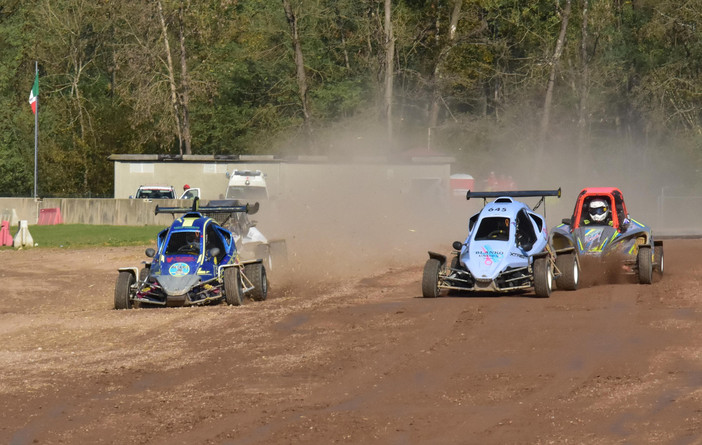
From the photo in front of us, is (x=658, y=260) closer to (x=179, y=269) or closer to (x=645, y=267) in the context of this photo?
(x=645, y=267)

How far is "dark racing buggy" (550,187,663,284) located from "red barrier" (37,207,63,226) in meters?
25.2

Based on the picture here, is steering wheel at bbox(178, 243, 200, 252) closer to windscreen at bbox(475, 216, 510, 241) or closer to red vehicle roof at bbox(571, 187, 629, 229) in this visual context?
windscreen at bbox(475, 216, 510, 241)

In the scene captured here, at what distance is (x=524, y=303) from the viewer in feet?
57.4

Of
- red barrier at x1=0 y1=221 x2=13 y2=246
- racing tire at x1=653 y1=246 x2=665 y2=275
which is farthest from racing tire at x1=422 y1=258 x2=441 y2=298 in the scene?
red barrier at x1=0 y1=221 x2=13 y2=246

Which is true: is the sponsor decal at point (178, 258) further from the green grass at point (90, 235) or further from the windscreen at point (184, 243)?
the green grass at point (90, 235)

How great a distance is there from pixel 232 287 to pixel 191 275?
78 centimetres

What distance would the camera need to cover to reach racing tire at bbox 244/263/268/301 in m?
19.8

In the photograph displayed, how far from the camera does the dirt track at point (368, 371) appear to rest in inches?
411

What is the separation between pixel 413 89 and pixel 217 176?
19.9 metres

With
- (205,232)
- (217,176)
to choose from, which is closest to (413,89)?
(217,176)

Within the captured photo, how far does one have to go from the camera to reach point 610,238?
21281 mm

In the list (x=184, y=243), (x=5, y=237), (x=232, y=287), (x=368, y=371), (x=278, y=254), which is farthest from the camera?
(x=5, y=237)

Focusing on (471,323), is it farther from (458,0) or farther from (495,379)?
(458,0)

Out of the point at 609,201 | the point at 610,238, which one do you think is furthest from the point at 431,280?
the point at 609,201
